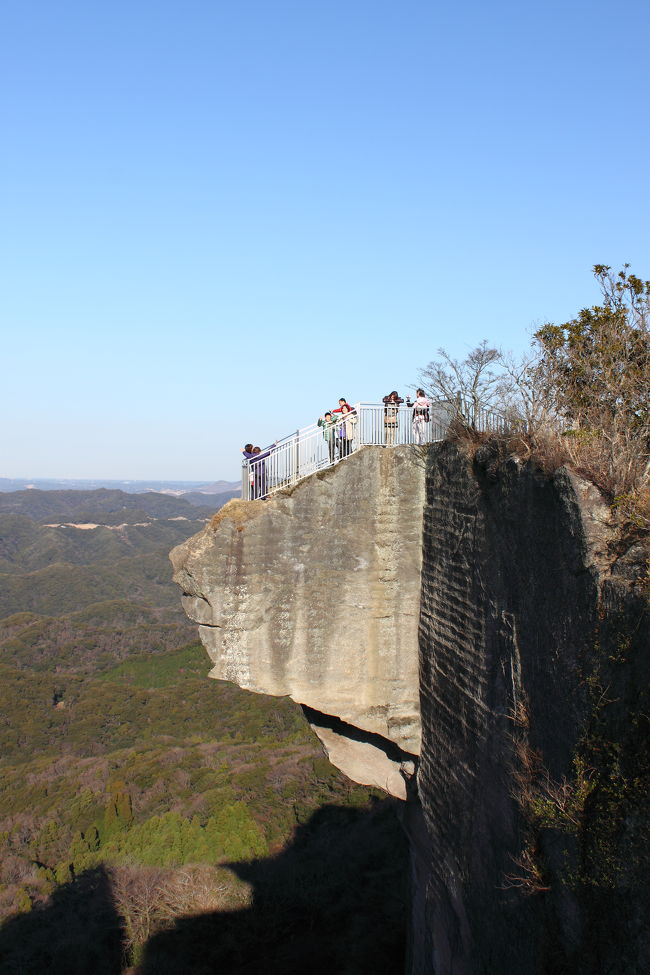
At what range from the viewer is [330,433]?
9.78 meters

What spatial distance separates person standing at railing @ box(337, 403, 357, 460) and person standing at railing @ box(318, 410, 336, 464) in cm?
8

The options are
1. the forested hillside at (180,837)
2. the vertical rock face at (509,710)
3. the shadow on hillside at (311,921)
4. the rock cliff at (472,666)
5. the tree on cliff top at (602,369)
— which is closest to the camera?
the rock cliff at (472,666)

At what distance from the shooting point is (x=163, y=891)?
1855 cm

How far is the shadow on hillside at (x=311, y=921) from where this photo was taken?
15.2 meters

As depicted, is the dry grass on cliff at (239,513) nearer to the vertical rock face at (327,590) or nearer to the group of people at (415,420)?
the vertical rock face at (327,590)

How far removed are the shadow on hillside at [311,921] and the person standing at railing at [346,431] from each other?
980 cm

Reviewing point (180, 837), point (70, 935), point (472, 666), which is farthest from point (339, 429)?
point (180, 837)

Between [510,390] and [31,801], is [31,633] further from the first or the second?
[510,390]

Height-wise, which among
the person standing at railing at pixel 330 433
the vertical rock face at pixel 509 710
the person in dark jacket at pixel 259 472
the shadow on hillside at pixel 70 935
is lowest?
the shadow on hillside at pixel 70 935

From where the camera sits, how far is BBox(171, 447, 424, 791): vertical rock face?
942 centimetres

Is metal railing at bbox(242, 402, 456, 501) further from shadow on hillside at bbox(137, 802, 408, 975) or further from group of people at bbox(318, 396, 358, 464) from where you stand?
shadow on hillside at bbox(137, 802, 408, 975)

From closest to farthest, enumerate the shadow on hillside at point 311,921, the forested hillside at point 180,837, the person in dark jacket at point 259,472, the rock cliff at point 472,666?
the rock cliff at point 472,666 < the person in dark jacket at point 259,472 < the shadow on hillside at point 311,921 < the forested hillside at point 180,837

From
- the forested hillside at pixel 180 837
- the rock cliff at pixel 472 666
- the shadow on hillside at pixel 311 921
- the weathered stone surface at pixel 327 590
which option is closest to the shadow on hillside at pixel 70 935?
the forested hillside at pixel 180 837

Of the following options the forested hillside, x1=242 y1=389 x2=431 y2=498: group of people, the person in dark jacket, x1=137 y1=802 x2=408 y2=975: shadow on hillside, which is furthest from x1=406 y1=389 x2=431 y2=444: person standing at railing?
the forested hillside
